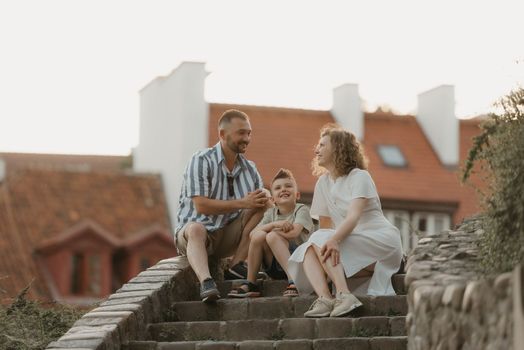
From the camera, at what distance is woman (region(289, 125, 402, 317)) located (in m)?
14.4

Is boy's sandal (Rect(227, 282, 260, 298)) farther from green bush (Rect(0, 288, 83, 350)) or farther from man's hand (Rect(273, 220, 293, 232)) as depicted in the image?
green bush (Rect(0, 288, 83, 350))

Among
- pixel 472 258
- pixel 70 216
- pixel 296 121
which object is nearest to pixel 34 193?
pixel 70 216

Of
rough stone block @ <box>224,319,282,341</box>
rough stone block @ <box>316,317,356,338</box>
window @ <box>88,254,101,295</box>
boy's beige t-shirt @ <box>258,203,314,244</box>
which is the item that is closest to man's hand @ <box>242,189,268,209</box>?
boy's beige t-shirt @ <box>258,203,314,244</box>

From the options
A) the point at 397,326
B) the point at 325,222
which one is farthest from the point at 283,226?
the point at 397,326

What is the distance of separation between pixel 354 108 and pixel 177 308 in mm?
43794

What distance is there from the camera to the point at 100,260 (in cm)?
5312

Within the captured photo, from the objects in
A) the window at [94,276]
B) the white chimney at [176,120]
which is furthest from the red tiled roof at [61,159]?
the window at [94,276]

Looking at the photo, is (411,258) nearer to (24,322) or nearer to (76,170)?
(24,322)

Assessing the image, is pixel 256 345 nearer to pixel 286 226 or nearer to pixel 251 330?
pixel 251 330

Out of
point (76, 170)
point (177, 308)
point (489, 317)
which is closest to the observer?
point (489, 317)

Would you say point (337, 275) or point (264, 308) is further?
point (264, 308)

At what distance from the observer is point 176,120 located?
5584cm

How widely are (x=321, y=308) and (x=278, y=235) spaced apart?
54.3 inches

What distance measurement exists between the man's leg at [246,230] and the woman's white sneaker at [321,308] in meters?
2.01
